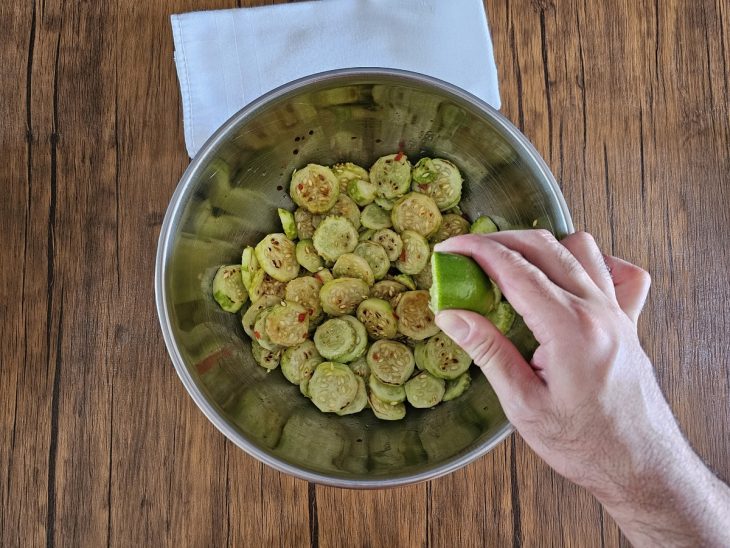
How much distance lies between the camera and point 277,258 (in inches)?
49.6

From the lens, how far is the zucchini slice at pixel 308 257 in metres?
1.28

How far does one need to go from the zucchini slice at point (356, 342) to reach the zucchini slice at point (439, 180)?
31 cm

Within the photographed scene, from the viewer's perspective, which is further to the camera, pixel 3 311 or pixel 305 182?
pixel 3 311

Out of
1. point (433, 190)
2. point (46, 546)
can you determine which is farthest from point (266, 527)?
point (433, 190)

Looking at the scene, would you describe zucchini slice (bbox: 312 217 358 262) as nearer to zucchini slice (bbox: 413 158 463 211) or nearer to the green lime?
zucchini slice (bbox: 413 158 463 211)

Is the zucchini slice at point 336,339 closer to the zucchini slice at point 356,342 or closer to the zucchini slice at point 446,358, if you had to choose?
the zucchini slice at point 356,342

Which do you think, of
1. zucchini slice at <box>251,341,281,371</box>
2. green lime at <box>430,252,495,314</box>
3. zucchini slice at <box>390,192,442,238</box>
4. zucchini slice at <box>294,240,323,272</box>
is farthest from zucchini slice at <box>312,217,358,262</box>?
green lime at <box>430,252,495,314</box>

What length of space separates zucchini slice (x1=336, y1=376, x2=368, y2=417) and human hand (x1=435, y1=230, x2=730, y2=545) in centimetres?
33

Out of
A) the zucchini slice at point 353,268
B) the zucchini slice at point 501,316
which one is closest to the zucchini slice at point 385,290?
the zucchini slice at point 353,268

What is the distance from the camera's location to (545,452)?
3.07 feet

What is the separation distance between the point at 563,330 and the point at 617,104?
0.83 meters

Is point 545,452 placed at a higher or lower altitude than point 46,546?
higher

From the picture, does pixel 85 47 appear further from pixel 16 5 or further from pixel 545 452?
pixel 545 452

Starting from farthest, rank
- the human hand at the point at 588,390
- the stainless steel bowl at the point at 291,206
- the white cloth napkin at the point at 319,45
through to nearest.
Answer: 1. the white cloth napkin at the point at 319,45
2. the stainless steel bowl at the point at 291,206
3. the human hand at the point at 588,390
